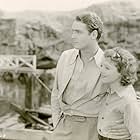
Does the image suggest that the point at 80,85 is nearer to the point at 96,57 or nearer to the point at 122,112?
the point at 96,57

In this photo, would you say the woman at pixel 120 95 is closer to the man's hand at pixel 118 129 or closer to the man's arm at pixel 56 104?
the man's hand at pixel 118 129

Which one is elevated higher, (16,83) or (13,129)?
(16,83)

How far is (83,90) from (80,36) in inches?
9.1

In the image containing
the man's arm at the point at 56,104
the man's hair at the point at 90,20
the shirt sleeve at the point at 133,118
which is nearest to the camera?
the shirt sleeve at the point at 133,118

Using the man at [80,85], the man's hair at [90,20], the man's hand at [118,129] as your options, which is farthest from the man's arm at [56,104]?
the man's hand at [118,129]

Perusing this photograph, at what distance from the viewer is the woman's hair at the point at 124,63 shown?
3.74 feet

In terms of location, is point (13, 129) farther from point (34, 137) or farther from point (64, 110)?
point (64, 110)

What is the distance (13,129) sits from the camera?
2588 mm

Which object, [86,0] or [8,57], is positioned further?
[8,57]

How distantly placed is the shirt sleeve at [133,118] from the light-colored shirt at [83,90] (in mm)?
223

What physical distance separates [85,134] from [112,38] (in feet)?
4.21

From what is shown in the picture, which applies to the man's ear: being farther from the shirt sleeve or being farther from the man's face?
the shirt sleeve

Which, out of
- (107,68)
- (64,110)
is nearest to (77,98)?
(64,110)

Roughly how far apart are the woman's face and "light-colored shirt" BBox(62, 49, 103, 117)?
124 mm
